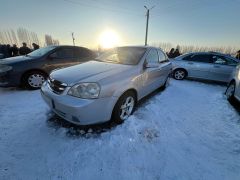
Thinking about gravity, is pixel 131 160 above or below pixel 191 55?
below

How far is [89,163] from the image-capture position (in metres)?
2.00

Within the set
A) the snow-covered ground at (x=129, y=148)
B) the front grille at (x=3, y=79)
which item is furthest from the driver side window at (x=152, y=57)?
the front grille at (x=3, y=79)

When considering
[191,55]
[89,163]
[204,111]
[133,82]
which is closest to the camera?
[89,163]

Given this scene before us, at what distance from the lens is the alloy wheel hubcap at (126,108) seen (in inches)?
112

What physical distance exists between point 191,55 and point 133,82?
536 cm

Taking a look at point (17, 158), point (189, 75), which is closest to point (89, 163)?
point (17, 158)

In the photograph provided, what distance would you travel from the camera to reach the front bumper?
217cm

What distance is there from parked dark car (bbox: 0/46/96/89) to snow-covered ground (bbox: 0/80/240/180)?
1.07 meters

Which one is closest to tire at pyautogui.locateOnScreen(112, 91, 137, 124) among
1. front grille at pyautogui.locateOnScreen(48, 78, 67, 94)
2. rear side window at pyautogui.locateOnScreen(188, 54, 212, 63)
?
front grille at pyautogui.locateOnScreen(48, 78, 67, 94)

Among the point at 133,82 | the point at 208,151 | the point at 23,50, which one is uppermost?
the point at 23,50

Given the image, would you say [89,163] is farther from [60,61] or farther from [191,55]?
[191,55]

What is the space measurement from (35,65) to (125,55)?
120 inches

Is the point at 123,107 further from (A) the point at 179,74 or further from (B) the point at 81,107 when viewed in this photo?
(A) the point at 179,74

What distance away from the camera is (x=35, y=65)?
453cm
